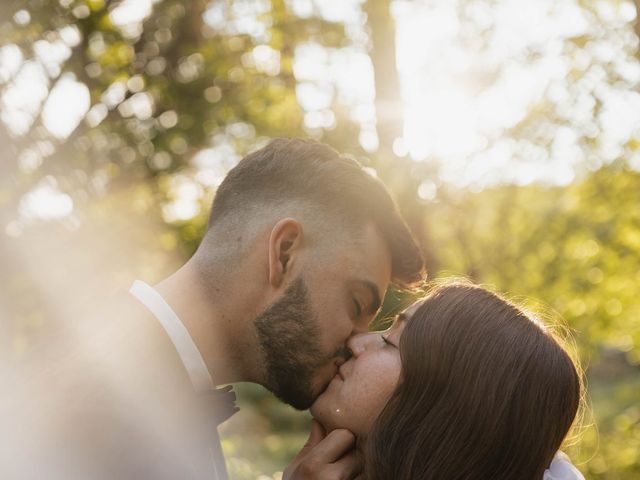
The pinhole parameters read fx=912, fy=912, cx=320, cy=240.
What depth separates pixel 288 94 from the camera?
979 cm

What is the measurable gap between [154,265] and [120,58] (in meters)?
3.11

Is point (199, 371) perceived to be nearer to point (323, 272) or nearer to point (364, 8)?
point (323, 272)

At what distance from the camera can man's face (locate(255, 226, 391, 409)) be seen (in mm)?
3607

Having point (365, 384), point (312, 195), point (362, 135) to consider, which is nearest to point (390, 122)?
point (362, 135)

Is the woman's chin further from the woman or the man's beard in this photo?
the woman

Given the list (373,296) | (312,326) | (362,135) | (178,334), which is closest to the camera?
(178,334)

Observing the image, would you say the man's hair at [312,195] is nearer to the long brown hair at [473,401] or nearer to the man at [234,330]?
the man at [234,330]

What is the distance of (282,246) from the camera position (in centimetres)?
361

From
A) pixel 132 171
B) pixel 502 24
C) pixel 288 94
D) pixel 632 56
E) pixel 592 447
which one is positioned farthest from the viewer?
pixel 132 171

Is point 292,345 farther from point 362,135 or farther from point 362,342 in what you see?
point 362,135

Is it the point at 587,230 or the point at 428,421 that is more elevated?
the point at 428,421

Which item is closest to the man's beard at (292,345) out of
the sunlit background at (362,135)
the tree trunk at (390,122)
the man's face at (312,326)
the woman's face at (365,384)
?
the man's face at (312,326)

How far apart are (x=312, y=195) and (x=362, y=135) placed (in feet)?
13.9

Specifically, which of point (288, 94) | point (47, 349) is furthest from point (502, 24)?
point (47, 349)
